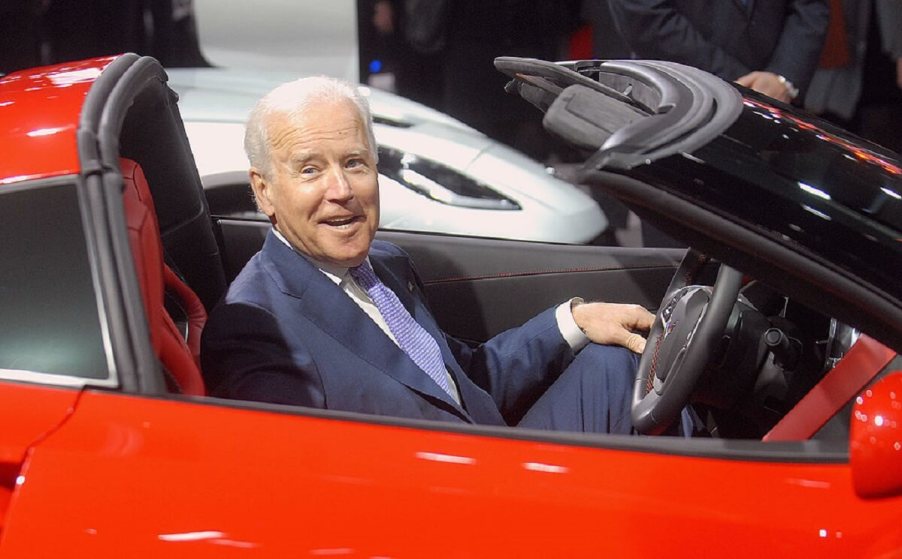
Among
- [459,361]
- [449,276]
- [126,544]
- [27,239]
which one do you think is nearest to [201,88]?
[449,276]

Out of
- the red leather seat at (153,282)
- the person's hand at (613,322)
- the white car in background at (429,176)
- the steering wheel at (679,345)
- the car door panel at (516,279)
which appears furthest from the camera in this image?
the white car in background at (429,176)

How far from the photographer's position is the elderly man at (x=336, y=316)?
163cm

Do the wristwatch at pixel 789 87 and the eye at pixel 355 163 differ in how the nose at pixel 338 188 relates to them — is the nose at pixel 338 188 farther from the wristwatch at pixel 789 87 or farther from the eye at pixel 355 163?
the wristwatch at pixel 789 87

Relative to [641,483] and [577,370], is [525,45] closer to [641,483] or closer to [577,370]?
[577,370]

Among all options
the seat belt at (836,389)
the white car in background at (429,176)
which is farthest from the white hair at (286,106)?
the white car in background at (429,176)

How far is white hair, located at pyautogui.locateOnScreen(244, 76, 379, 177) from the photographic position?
1790mm

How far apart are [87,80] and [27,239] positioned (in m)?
0.40

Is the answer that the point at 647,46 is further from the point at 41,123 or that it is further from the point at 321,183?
the point at 41,123

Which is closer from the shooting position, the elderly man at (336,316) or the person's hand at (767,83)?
the elderly man at (336,316)

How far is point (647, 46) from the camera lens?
3.24 meters

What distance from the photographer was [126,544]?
1.19m

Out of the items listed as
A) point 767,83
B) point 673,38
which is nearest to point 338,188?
point 673,38

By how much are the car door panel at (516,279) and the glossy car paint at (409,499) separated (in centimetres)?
118

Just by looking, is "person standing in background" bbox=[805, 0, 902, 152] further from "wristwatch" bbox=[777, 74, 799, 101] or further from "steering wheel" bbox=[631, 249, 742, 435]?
"steering wheel" bbox=[631, 249, 742, 435]
